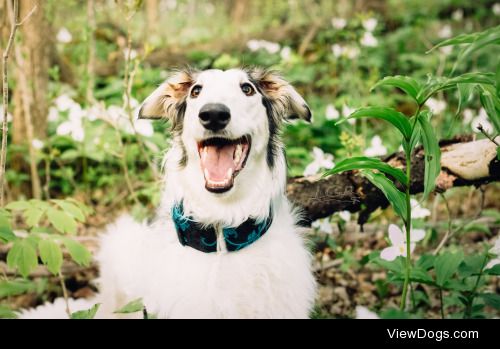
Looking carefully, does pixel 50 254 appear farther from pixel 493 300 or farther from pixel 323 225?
pixel 493 300

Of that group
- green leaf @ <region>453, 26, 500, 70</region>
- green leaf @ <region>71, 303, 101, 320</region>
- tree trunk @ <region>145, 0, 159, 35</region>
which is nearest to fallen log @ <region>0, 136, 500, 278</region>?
green leaf @ <region>71, 303, 101, 320</region>

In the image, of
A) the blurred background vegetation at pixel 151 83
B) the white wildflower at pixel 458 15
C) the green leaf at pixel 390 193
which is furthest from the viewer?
the white wildflower at pixel 458 15

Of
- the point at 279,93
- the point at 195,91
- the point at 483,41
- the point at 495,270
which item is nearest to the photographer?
the point at 483,41

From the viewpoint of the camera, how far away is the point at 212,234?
267 centimetres

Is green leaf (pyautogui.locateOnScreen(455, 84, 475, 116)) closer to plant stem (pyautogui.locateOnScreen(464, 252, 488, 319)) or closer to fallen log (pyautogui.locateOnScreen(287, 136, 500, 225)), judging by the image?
fallen log (pyautogui.locateOnScreen(287, 136, 500, 225))

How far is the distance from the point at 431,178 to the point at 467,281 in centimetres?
113

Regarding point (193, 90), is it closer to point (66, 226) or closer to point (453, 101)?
point (66, 226)

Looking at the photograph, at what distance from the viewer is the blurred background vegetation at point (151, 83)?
409cm

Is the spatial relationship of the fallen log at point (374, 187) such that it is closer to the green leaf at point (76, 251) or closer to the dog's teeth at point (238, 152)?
the dog's teeth at point (238, 152)

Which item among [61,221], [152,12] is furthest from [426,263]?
[152,12]

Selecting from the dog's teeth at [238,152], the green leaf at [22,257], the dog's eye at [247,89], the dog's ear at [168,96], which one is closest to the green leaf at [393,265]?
the dog's teeth at [238,152]

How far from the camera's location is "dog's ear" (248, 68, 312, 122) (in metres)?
2.86

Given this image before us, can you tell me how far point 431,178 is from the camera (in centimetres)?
209

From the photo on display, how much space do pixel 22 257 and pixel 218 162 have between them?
110cm
